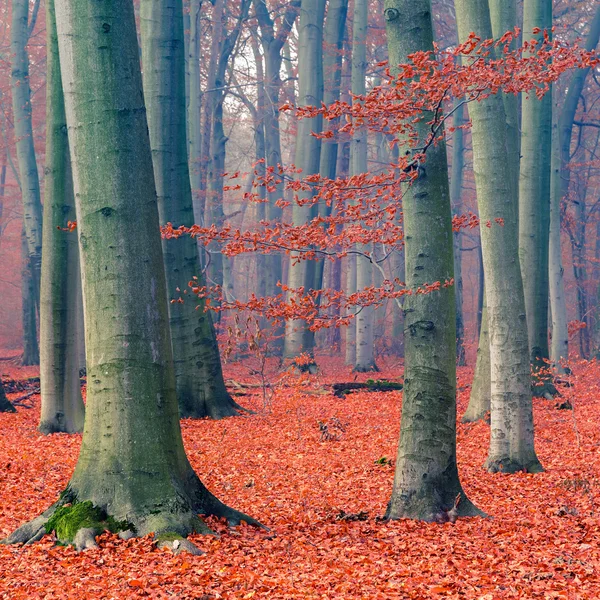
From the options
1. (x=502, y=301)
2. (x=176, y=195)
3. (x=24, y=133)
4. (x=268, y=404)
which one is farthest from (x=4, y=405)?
(x=24, y=133)

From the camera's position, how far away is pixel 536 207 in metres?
11.4

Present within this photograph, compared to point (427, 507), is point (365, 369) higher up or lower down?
higher up

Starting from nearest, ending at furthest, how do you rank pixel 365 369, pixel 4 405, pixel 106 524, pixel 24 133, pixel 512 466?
pixel 106 524, pixel 512 466, pixel 4 405, pixel 24 133, pixel 365 369

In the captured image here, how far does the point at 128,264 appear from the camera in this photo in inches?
189

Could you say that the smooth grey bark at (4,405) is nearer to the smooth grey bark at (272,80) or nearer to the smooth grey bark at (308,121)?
the smooth grey bark at (308,121)

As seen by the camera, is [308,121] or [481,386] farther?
[308,121]

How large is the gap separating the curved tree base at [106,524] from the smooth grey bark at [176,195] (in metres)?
5.42

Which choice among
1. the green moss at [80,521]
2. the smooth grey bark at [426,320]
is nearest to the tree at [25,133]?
the green moss at [80,521]

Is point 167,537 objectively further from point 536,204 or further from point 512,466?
point 536,204

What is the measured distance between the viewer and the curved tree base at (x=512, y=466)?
7254 mm

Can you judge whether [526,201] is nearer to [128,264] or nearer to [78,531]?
[128,264]

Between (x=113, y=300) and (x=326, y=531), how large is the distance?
2411 mm

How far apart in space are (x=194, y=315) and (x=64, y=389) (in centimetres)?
214

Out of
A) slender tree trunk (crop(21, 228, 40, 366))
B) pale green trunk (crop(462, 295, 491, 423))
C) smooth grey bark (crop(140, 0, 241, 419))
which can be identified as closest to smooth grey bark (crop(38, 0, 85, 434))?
smooth grey bark (crop(140, 0, 241, 419))
